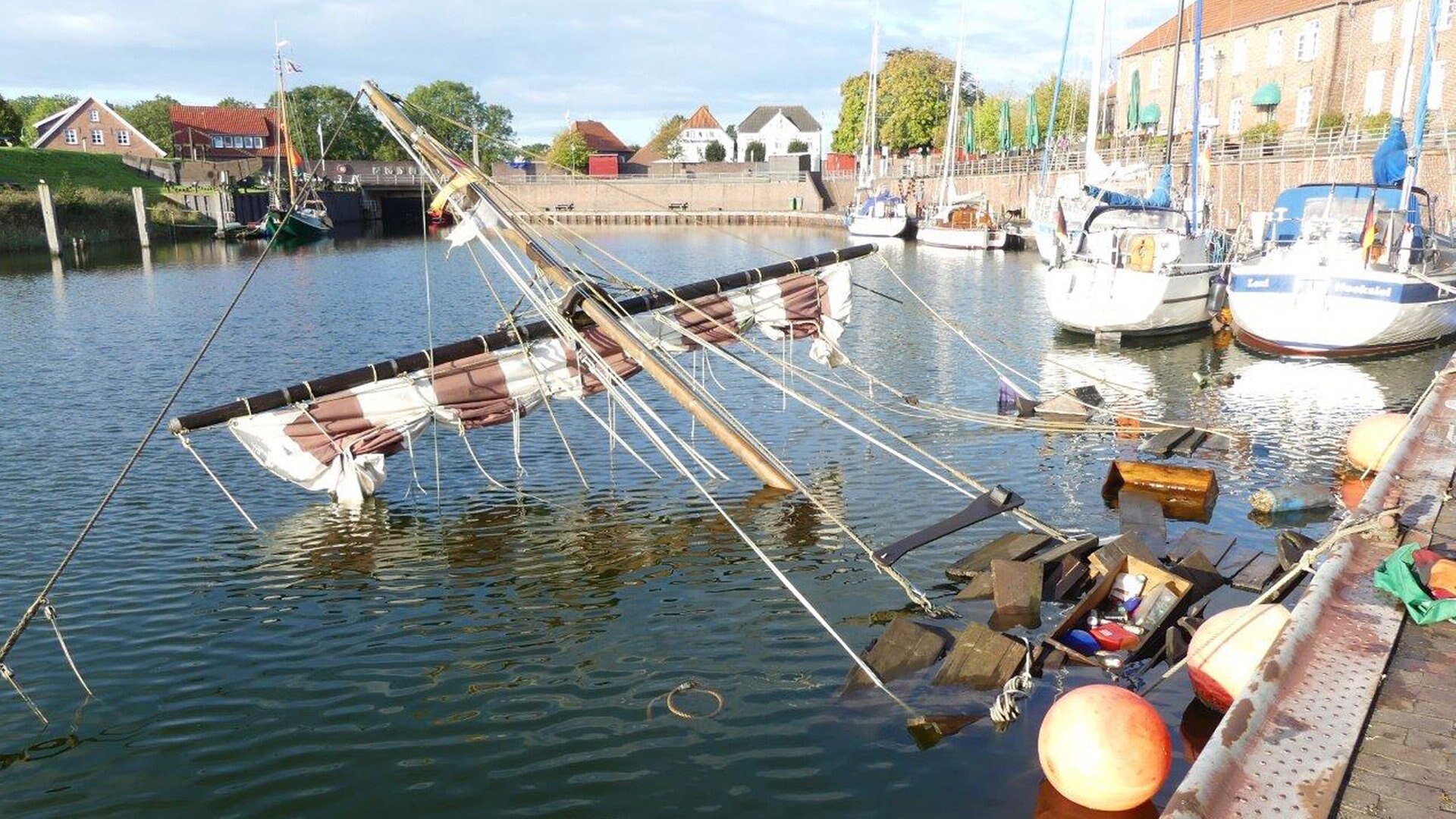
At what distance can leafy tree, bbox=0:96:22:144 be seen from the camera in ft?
315

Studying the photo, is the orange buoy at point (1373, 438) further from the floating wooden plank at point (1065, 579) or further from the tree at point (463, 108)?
the tree at point (463, 108)

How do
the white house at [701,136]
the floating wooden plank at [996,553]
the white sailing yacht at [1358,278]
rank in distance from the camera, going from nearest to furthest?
the floating wooden plank at [996,553], the white sailing yacht at [1358,278], the white house at [701,136]

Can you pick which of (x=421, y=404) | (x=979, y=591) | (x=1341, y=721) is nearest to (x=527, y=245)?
(x=421, y=404)

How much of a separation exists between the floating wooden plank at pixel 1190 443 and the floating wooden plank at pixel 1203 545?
5522 millimetres

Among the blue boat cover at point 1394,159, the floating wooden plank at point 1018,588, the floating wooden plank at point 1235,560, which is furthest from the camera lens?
the blue boat cover at point 1394,159

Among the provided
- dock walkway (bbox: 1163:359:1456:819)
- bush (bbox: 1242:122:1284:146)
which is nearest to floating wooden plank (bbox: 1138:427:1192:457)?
dock walkway (bbox: 1163:359:1456:819)

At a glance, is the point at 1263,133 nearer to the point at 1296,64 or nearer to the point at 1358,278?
the point at 1296,64

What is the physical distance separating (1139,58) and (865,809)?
94.3 m

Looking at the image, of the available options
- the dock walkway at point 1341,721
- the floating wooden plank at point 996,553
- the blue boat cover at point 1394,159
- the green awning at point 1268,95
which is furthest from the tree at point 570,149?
the dock walkway at point 1341,721

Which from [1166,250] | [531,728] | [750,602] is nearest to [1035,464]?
[750,602]

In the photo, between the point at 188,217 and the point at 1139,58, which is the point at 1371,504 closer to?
the point at 1139,58

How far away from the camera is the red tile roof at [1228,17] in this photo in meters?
71.4

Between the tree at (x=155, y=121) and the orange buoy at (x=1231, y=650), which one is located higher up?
the tree at (x=155, y=121)

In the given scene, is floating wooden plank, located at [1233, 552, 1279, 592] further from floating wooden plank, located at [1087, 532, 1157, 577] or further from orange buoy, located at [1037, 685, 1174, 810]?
orange buoy, located at [1037, 685, 1174, 810]
